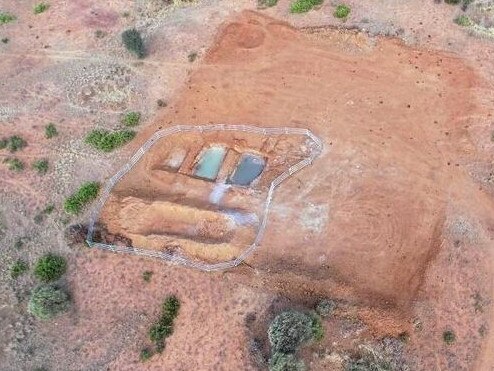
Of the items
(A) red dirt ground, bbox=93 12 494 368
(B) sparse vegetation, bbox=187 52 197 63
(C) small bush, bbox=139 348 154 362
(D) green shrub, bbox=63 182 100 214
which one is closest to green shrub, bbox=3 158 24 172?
(D) green shrub, bbox=63 182 100 214

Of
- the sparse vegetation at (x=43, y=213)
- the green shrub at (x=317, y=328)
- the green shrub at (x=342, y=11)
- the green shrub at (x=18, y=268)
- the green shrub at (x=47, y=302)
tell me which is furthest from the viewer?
the green shrub at (x=342, y=11)

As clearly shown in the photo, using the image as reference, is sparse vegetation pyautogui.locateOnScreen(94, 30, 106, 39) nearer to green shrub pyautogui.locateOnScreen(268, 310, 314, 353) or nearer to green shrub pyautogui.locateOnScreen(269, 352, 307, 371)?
green shrub pyautogui.locateOnScreen(268, 310, 314, 353)

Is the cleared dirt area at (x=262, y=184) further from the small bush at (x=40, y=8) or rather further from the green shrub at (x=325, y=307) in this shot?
the small bush at (x=40, y=8)

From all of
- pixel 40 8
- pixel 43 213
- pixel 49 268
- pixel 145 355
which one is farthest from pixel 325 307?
pixel 40 8

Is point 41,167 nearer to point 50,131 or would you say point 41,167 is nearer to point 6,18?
point 50,131

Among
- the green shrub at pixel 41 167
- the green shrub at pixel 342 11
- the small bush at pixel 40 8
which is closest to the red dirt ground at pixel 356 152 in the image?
the green shrub at pixel 342 11
